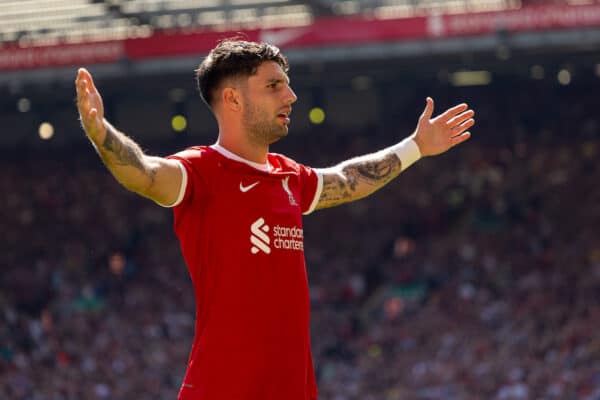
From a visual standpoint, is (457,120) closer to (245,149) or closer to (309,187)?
(309,187)

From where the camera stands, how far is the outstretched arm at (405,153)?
509cm

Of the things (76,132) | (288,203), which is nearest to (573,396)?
(288,203)

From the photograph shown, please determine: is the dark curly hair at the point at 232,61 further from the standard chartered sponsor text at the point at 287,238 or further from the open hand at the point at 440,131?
the open hand at the point at 440,131

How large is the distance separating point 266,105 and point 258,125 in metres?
0.08

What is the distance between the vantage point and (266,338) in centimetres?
424

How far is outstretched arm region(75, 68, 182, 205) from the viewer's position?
12.7 feet

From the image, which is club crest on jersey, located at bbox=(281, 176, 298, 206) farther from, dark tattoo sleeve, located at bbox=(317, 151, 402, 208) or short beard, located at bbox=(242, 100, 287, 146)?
dark tattoo sleeve, located at bbox=(317, 151, 402, 208)

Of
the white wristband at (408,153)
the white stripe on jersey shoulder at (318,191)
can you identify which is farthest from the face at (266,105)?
the white wristband at (408,153)

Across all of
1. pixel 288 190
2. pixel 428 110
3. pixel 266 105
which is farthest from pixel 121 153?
pixel 428 110

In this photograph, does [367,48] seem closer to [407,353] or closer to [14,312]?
[407,353]

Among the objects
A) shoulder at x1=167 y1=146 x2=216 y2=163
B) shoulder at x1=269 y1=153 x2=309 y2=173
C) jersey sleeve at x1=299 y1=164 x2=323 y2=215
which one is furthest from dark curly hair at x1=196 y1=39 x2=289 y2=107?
jersey sleeve at x1=299 y1=164 x2=323 y2=215

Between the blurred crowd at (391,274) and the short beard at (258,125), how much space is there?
14590mm

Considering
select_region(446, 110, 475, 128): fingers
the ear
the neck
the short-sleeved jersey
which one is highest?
the ear

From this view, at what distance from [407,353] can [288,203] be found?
17.1 meters
